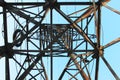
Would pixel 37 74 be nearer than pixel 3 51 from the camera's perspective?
No

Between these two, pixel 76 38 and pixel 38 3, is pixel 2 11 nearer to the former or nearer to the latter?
pixel 38 3

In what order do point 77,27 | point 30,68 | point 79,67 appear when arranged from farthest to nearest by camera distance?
point 79,67 → point 30,68 → point 77,27

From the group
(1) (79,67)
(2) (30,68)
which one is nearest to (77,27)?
(1) (79,67)

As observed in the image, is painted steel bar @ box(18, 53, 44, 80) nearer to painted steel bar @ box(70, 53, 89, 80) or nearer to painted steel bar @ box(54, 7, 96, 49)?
painted steel bar @ box(70, 53, 89, 80)

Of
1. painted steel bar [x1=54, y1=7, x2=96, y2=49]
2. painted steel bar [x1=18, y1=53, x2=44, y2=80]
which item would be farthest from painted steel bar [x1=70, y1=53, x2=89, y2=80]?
painted steel bar [x1=18, y1=53, x2=44, y2=80]

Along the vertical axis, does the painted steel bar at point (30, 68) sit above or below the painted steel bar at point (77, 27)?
below

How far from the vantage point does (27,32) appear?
2377cm

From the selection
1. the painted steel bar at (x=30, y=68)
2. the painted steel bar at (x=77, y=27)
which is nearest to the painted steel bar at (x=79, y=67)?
the painted steel bar at (x=77, y=27)

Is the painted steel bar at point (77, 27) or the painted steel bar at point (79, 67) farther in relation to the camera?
the painted steel bar at point (79, 67)

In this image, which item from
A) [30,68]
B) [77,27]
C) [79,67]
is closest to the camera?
[77,27]

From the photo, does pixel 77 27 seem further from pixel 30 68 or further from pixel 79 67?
pixel 30 68

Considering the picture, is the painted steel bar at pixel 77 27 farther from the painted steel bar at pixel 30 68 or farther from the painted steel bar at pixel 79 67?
the painted steel bar at pixel 30 68

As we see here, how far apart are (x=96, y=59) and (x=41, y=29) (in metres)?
3.83

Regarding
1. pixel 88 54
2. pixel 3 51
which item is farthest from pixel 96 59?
pixel 3 51
